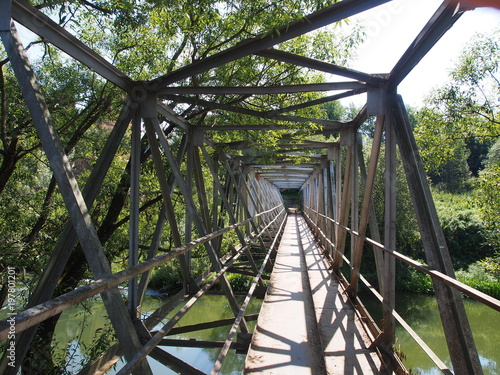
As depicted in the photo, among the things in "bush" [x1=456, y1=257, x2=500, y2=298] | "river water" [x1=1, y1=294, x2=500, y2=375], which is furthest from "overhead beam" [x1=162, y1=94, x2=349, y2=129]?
"bush" [x1=456, y1=257, x2=500, y2=298]

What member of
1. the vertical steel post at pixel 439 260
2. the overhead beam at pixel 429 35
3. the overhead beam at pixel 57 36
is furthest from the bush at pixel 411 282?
the overhead beam at pixel 57 36

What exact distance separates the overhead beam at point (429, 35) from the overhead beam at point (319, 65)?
0.29m

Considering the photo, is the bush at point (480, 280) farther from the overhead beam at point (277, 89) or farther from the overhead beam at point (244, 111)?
the overhead beam at point (277, 89)

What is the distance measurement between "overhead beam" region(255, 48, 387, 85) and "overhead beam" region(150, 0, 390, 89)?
0.31m

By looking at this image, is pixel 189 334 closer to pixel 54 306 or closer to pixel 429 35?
pixel 429 35

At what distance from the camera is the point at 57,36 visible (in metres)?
2.74

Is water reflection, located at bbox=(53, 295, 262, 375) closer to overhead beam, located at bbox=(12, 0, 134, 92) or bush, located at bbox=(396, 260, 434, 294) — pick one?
overhead beam, located at bbox=(12, 0, 134, 92)

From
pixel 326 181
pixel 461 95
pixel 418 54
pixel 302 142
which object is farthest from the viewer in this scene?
pixel 326 181

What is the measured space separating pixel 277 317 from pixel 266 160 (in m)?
4.46

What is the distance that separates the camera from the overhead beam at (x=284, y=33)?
287cm

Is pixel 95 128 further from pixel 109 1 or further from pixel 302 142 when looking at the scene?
pixel 302 142

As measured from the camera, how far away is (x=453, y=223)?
24594 millimetres

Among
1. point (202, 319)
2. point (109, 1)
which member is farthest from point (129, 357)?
point (202, 319)

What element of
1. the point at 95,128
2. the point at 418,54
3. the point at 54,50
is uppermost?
the point at 54,50
